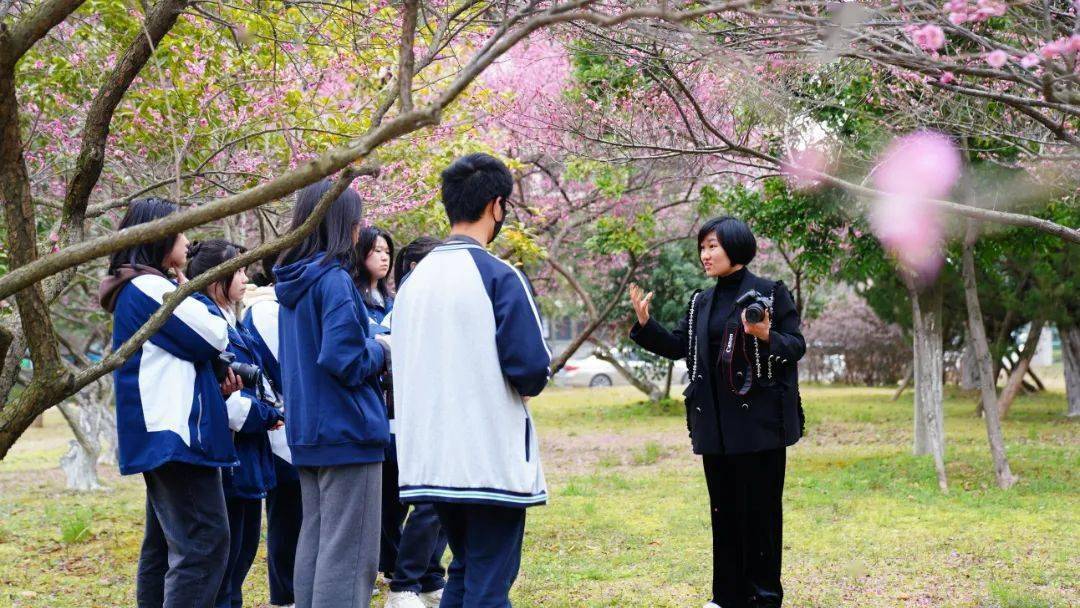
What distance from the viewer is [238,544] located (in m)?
4.05

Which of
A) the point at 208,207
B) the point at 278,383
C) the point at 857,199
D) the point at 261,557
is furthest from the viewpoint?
the point at 857,199

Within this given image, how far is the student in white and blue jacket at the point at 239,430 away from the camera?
3.93m

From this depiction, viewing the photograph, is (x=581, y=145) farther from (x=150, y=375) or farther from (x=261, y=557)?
(x=150, y=375)

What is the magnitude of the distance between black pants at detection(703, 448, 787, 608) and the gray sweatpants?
144cm

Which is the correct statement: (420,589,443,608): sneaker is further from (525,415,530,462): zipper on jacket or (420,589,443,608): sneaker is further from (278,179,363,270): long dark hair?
(525,415,530,462): zipper on jacket

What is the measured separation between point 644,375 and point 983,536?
1314 centimetres

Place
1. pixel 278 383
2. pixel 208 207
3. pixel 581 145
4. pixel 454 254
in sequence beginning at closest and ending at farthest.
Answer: pixel 208 207 < pixel 454 254 < pixel 278 383 < pixel 581 145

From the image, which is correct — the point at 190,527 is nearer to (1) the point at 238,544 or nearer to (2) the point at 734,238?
(1) the point at 238,544

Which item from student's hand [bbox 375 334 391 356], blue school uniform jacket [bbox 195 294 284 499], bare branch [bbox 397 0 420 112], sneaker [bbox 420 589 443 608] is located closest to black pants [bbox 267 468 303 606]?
blue school uniform jacket [bbox 195 294 284 499]

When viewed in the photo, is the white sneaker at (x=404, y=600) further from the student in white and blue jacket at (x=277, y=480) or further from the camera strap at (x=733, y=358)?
the camera strap at (x=733, y=358)

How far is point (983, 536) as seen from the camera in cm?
629

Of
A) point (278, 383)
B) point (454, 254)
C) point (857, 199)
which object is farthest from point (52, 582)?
point (857, 199)

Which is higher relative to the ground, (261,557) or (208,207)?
(208,207)

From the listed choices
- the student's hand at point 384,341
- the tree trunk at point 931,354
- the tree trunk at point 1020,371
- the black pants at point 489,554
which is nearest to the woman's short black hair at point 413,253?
the student's hand at point 384,341
